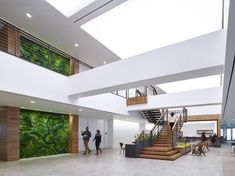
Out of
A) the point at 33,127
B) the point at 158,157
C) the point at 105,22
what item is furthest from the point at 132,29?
the point at 33,127

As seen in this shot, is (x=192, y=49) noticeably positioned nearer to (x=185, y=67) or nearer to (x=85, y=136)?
(x=185, y=67)

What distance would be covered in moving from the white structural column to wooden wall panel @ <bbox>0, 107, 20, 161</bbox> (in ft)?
13.5

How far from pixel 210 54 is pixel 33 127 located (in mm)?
9698

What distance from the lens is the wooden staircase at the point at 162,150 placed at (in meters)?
11.2

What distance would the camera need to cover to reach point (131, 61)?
712cm

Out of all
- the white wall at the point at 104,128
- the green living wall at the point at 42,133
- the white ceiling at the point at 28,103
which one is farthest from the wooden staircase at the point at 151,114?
the white ceiling at the point at 28,103

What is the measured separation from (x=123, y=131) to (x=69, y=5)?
14.1m

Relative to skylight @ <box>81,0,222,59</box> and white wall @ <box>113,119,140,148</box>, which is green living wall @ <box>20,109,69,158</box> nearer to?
white wall @ <box>113,119,140,148</box>

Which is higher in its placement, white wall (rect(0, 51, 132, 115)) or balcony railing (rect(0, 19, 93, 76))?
balcony railing (rect(0, 19, 93, 76))

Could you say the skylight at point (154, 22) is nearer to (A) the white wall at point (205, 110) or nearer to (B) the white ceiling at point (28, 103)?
(B) the white ceiling at point (28, 103)

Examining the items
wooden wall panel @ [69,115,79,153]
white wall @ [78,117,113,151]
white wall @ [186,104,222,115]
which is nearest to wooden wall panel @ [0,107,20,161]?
wooden wall panel @ [69,115,79,153]

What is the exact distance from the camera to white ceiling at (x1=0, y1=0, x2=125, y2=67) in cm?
742

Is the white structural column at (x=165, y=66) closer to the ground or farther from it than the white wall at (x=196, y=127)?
farther from it

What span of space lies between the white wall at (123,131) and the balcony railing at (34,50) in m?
6.63
